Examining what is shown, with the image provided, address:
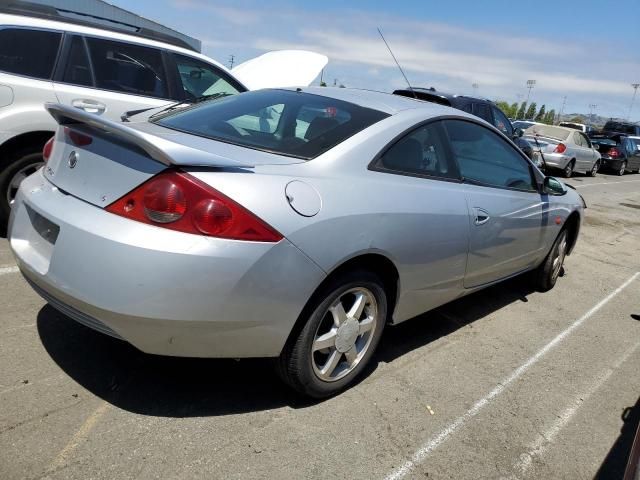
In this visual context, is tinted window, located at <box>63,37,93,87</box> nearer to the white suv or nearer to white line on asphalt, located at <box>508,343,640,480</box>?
the white suv

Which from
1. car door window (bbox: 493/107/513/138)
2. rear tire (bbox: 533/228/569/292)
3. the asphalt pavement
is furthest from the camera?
car door window (bbox: 493/107/513/138)

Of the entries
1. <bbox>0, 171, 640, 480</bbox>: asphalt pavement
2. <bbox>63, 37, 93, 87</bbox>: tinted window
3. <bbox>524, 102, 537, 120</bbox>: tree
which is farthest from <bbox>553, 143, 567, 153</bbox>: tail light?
<bbox>524, 102, 537, 120</bbox>: tree

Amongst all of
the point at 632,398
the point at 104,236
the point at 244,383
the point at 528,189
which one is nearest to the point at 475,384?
the point at 632,398

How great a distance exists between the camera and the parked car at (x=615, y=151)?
74.6 ft

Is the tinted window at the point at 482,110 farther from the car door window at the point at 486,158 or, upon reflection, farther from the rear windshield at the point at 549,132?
the car door window at the point at 486,158

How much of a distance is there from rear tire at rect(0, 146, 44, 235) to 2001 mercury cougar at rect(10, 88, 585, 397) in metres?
1.60

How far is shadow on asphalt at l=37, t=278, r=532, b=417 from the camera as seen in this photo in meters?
2.78

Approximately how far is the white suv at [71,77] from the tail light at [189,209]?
2.38m

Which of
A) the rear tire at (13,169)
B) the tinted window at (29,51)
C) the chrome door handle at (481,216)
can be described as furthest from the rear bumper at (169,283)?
the tinted window at (29,51)

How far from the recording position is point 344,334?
9.64ft

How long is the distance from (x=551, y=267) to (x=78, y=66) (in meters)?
4.55

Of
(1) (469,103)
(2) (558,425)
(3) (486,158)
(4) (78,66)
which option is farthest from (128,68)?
(1) (469,103)

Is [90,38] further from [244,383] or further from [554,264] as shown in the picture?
[554,264]

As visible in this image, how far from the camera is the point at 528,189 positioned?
4.51 m
